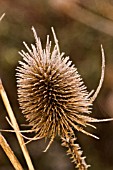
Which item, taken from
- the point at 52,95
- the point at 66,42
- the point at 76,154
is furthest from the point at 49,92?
the point at 66,42

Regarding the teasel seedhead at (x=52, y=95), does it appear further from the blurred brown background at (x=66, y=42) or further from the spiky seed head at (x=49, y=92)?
the blurred brown background at (x=66, y=42)

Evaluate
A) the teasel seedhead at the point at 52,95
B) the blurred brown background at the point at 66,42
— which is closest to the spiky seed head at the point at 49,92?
the teasel seedhead at the point at 52,95

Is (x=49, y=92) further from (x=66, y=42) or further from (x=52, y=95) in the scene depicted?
(x=66, y=42)

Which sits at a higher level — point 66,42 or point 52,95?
point 66,42

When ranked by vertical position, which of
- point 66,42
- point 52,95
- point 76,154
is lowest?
point 76,154

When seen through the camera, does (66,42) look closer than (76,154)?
No

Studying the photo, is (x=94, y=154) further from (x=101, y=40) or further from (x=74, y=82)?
(x=74, y=82)

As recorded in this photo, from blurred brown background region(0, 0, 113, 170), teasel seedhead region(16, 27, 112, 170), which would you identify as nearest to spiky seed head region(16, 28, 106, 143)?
teasel seedhead region(16, 27, 112, 170)
